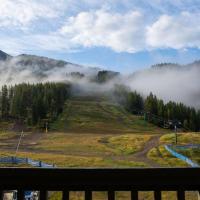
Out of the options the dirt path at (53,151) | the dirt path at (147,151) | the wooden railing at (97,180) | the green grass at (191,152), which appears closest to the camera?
the wooden railing at (97,180)

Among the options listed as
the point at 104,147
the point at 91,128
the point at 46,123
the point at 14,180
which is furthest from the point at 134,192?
the point at 91,128

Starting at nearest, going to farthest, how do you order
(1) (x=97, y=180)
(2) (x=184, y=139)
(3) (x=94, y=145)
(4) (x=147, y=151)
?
(1) (x=97, y=180) → (4) (x=147, y=151) → (2) (x=184, y=139) → (3) (x=94, y=145)

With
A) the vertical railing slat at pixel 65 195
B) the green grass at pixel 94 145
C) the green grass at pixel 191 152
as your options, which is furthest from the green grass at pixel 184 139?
the vertical railing slat at pixel 65 195

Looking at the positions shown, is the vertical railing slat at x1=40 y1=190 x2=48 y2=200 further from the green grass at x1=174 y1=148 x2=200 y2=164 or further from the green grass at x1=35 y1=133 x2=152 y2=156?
the green grass at x1=35 y1=133 x2=152 y2=156

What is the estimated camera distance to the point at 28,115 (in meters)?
190

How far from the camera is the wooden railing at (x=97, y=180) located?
5.00 metres

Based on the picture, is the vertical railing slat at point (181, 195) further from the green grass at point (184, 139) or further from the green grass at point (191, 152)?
the green grass at point (184, 139)

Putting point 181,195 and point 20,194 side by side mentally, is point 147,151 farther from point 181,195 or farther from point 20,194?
point 20,194

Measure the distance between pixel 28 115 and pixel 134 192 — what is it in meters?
188

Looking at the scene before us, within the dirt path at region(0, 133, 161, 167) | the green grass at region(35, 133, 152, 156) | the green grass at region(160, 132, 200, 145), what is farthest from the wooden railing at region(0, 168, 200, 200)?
the green grass at region(160, 132, 200, 145)

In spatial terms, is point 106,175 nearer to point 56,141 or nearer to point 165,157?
point 165,157

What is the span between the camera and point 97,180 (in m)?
5.00

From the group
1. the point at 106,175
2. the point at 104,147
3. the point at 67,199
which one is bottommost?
the point at 104,147

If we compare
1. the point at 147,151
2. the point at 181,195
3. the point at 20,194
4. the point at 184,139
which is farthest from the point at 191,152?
the point at 20,194
